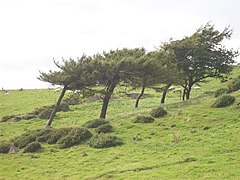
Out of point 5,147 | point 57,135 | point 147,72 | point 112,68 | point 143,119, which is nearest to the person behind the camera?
point 5,147

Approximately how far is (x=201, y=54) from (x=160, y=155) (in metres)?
29.2

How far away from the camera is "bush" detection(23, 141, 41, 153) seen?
3175 centimetres

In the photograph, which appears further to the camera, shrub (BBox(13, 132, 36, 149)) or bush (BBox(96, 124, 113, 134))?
shrub (BBox(13, 132, 36, 149))

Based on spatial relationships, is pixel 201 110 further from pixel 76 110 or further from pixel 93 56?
pixel 76 110

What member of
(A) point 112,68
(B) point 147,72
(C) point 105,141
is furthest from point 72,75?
(C) point 105,141

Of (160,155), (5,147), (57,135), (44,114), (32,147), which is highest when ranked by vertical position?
(44,114)

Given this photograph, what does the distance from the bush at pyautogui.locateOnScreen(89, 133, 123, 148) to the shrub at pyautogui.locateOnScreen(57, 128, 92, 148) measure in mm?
1550

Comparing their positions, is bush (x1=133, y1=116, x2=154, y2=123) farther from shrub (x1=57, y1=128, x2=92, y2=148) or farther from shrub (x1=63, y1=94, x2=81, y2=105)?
shrub (x1=63, y1=94, x2=81, y2=105)

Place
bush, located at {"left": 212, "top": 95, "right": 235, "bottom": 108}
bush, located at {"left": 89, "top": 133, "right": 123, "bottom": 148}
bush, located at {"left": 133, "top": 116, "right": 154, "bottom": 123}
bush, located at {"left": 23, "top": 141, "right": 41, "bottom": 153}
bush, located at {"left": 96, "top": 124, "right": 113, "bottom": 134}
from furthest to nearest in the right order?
bush, located at {"left": 212, "top": 95, "right": 235, "bottom": 108}
bush, located at {"left": 133, "top": 116, "right": 154, "bottom": 123}
bush, located at {"left": 96, "top": 124, "right": 113, "bottom": 134}
bush, located at {"left": 23, "top": 141, "right": 41, "bottom": 153}
bush, located at {"left": 89, "top": 133, "right": 123, "bottom": 148}

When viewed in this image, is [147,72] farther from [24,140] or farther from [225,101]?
[24,140]

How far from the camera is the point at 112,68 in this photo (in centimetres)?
4012

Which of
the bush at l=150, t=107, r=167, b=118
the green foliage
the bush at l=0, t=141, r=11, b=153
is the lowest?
the bush at l=0, t=141, r=11, b=153

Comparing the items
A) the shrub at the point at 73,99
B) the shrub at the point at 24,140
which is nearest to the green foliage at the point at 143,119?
the shrub at the point at 24,140

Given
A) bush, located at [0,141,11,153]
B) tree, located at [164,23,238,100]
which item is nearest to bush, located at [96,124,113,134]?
bush, located at [0,141,11,153]
